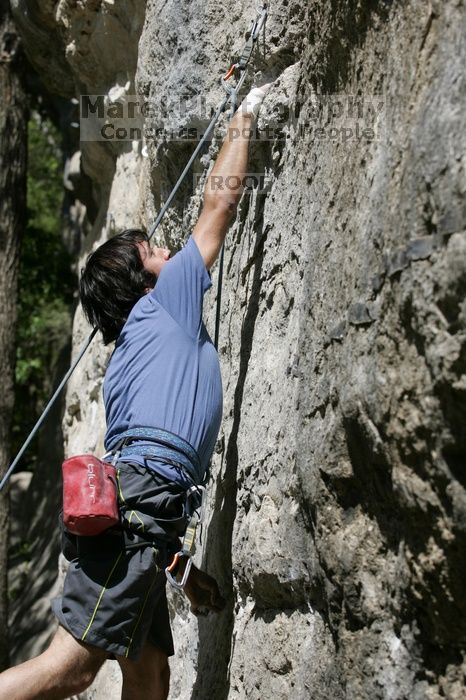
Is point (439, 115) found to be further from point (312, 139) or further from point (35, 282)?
point (35, 282)

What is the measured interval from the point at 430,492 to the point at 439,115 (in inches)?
30.2

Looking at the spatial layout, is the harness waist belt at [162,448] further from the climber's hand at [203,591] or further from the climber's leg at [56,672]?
the climber's leg at [56,672]

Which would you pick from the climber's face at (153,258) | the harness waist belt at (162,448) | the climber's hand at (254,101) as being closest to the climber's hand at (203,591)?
the harness waist belt at (162,448)

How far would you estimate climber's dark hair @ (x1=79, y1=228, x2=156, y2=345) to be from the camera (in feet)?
10.7

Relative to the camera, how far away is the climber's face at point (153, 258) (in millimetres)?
3303

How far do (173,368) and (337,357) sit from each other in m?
0.74

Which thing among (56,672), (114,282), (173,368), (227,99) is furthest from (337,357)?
(227,99)

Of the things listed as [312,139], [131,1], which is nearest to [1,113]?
[131,1]

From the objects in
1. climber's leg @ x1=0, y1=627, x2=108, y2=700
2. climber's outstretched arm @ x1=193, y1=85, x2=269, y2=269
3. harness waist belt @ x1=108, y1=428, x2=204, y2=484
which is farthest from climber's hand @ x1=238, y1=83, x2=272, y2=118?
climber's leg @ x1=0, y1=627, x2=108, y2=700

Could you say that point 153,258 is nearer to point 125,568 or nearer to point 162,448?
point 162,448

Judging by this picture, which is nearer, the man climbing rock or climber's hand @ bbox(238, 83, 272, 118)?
the man climbing rock

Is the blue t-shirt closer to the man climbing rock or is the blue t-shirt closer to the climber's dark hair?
the man climbing rock

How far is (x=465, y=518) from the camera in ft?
6.11

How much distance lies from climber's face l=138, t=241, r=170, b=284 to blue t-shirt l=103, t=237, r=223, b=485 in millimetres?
190
